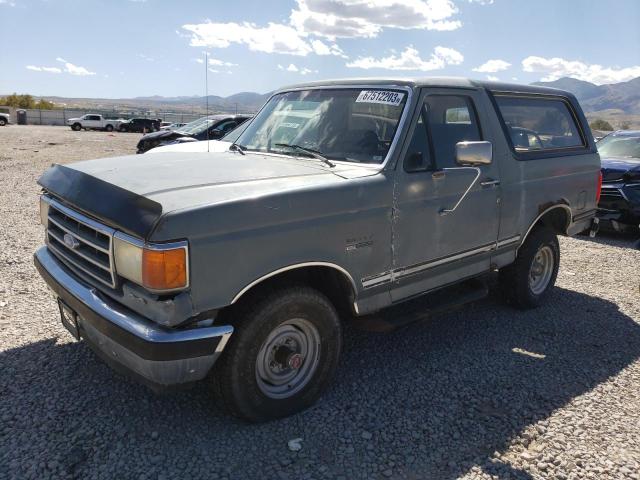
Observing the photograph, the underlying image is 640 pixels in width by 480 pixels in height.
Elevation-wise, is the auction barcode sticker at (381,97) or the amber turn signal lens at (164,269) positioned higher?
the auction barcode sticker at (381,97)

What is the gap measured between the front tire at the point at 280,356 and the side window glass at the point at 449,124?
1449 mm

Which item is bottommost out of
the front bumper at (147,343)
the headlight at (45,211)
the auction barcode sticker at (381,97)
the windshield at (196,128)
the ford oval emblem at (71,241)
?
the front bumper at (147,343)

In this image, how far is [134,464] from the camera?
8.92 feet

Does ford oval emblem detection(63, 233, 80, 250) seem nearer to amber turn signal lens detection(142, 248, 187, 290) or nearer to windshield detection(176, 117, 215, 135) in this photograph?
amber turn signal lens detection(142, 248, 187, 290)

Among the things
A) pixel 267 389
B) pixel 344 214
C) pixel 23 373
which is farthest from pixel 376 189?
pixel 23 373

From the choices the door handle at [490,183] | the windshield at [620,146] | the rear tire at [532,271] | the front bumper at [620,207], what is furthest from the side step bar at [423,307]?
the windshield at [620,146]

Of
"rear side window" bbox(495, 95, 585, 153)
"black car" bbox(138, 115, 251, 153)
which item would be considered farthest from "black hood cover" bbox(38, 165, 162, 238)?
"black car" bbox(138, 115, 251, 153)

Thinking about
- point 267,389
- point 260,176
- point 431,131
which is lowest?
point 267,389

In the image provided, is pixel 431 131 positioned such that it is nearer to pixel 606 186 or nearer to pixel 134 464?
pixel 134 464

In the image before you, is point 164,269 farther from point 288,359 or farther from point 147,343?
point 288,359

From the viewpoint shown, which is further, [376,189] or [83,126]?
[83,126]

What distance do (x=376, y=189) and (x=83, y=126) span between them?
161 feet

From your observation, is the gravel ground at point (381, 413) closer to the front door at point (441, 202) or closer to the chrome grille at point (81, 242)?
the front door at point (441, 202)

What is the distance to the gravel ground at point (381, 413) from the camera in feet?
9.13
